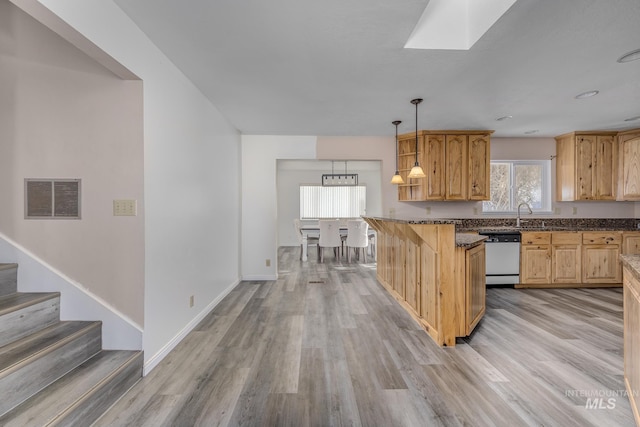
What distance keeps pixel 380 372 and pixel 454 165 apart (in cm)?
338

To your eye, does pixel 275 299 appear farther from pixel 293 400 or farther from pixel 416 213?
pixel 416 213

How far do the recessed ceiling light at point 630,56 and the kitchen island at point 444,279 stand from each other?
1.74m

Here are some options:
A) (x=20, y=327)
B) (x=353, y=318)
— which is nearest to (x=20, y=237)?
(x=20, y=327)

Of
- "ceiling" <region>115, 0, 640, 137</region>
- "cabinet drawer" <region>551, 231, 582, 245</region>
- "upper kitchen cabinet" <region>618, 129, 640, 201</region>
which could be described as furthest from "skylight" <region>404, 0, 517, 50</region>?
"upper kitchen cabinet" <region>618, 129, 640, 201</region>

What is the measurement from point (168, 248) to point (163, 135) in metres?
0.88

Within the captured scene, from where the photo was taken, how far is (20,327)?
1.64 meters

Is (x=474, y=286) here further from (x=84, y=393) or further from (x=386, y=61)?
(x=84, y=393)

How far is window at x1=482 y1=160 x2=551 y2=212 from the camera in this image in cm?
473

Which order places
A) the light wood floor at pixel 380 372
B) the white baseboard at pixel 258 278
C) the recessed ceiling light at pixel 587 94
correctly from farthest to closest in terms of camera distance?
the white baseboard at pixel 258 278 < the recessed ceiling light at pixel 587 94 < the light wood floor at pixel 380 372

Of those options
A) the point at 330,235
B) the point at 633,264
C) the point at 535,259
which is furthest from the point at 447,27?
the point at 330,235

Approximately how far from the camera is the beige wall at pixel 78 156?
1.87 meters

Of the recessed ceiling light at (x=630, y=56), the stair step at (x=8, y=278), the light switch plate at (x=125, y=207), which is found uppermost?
the recessed ceiling light at (x=630, y=56)

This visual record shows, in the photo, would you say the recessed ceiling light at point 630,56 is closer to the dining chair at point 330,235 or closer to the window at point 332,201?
the dining chair at point 330,235

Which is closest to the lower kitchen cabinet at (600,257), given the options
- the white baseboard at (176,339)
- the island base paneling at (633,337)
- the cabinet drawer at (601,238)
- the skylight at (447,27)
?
the cabinet drawer at (601,238)
